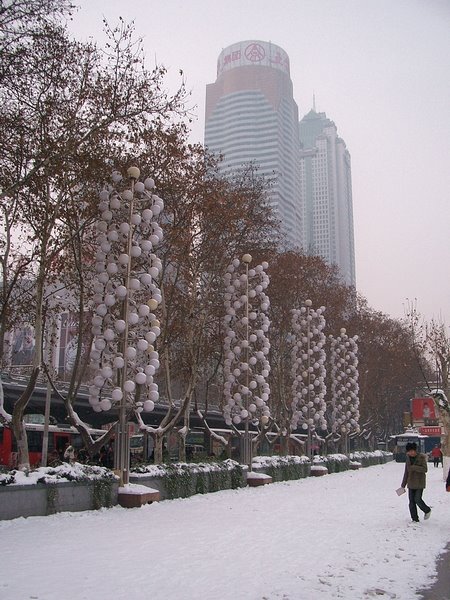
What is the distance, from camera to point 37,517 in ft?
39.8

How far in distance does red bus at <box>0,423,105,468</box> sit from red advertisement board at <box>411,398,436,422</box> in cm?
3331

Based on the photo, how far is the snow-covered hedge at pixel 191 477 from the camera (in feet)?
55.6

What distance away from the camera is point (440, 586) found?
703cm

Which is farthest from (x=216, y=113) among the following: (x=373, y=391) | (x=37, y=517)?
(x=37, y=517)

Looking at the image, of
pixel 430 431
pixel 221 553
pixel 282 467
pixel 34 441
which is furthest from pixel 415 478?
pixel 430 431

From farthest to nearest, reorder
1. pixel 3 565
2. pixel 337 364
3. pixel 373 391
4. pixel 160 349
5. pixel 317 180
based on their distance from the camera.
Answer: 1. pixel 317 180
2. pixel 373 391
3. pixel 337 364
4. pixel 160 349
5. pixel 3 565

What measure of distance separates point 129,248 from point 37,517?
25.0 ft

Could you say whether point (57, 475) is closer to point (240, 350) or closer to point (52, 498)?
point (52, 498)

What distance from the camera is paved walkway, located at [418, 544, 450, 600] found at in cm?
655

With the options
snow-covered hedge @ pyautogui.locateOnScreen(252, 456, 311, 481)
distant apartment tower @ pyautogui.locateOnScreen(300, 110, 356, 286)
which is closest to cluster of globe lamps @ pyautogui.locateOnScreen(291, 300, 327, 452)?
snow-covered hedge @ pyautogui.locateOnScreen(252, 456, 311, 481)

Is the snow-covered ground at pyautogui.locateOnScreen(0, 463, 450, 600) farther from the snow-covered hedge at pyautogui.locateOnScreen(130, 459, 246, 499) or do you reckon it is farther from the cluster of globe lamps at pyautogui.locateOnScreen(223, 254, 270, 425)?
the cluster of globe lamps at pyautogui.locateOnScreen(223, 254, 270, 425)

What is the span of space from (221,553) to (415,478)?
4.89 meters

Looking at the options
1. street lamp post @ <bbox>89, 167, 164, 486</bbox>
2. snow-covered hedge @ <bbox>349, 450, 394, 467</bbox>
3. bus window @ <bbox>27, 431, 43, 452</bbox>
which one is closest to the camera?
street lamp post @ <bbox>89, 167, 164, 486</bbox>

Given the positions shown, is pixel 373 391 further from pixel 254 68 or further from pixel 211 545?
pixel 254 68
